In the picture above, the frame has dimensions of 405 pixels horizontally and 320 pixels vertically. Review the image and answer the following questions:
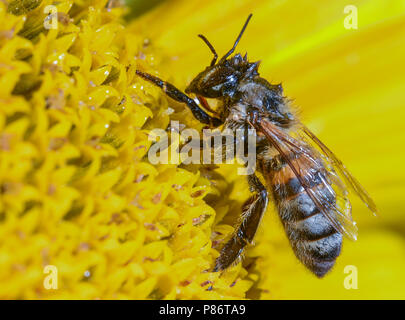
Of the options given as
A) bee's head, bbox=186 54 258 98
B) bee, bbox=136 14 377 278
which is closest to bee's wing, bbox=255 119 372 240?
bee, bbox=136 14 377 278

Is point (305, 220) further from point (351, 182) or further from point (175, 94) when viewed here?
point (175, 94)

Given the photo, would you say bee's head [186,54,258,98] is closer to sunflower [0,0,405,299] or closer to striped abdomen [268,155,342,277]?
sunflower [0,0,405,299]

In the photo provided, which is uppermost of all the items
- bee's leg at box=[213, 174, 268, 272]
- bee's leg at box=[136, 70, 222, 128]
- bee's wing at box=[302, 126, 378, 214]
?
bee's leg at box=[136, 70, 222, 128]

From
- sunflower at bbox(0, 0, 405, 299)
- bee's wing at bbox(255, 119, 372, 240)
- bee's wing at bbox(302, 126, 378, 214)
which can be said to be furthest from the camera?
bee's wing at bbox(302, 126, 378, 214)

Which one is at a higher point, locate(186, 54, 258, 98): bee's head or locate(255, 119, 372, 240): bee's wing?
locate(186, 54, 258, 98): bee's head

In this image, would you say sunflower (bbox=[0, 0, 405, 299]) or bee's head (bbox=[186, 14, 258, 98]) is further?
bee's head (bbox=[186, 14, 258, 98])

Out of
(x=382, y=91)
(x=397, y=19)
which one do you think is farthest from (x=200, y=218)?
(x=397, y=19)

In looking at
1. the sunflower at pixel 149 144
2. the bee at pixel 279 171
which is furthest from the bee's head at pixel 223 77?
the sunflower at pixel 149 144

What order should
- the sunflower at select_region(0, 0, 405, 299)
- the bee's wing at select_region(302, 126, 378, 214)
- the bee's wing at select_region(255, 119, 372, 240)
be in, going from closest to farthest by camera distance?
the sunflower at select_region(0, 0, 405, 299) < the bee's wing at select_region(255, 119, 372, 240) < the bee's wing at select_region(302, 126, 378, 214)

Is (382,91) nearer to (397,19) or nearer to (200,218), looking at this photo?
(397,19)
